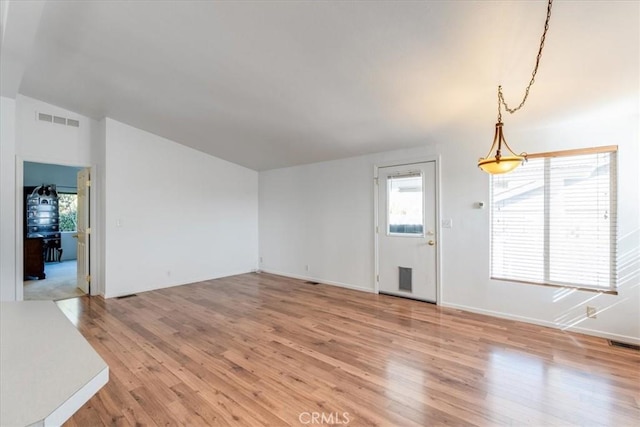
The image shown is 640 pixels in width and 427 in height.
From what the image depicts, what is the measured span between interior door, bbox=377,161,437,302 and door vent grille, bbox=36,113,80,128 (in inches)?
203

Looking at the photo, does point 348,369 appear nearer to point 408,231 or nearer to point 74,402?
point 74,402

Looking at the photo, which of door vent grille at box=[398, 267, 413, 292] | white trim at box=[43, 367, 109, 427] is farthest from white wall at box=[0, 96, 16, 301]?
door vent grille at box=[398, 267, 413, 292]

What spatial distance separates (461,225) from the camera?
13.6 ft

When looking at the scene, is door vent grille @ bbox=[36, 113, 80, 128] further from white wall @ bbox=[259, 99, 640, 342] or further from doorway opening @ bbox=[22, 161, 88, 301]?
white wall @ bbox=[259, 99, 640, 342]

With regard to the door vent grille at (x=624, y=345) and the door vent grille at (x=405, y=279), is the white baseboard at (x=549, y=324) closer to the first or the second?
the door vent grille at (x=624, y=345)

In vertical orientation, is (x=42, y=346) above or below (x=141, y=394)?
above

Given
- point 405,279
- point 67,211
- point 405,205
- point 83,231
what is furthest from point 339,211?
point 67,211

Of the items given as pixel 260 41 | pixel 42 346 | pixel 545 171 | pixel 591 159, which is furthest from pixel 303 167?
pixel 42 346

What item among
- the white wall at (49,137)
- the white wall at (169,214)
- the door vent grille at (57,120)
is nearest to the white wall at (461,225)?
the white wall at (169,214)

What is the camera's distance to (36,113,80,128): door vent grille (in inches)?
178

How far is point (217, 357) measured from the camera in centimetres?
279

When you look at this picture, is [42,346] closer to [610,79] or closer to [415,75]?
[415,75]

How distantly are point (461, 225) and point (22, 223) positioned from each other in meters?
6.29

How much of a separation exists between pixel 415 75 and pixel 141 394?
11.7 feet
